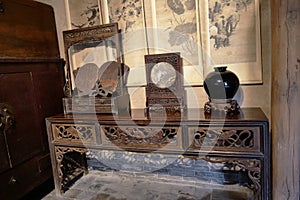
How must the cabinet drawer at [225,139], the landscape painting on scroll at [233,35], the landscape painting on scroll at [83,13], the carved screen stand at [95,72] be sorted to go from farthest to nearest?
the landscape painting on scroll at [83,13] → the carved screen stand at [95,72] → the landscape painting on scroll at [233,35] → the cabinet drawer at [225,139]

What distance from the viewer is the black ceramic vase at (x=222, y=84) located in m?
1.76

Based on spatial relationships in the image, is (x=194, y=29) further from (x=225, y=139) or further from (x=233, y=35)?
(x=225, y=139)

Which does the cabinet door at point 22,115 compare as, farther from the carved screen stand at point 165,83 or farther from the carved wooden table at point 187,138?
the carved screen stand at point 165,83

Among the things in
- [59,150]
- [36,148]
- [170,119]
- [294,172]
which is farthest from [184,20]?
[36,148]

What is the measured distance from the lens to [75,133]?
2.10 meters

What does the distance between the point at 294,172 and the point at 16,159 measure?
223 centimetres

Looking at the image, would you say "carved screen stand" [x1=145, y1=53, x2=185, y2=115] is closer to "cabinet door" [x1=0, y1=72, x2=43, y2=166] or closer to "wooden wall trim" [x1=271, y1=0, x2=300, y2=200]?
"wooden wall trim" [x1=271, y1=0, x2=300, y2=200]

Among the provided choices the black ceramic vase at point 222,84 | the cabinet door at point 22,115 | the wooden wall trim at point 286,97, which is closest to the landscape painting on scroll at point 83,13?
the cabinet door at point 22,115

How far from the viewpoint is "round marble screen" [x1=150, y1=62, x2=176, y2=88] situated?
2.04 m

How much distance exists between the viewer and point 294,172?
1.54 metres

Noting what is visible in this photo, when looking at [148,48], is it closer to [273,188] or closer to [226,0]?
[226,0]

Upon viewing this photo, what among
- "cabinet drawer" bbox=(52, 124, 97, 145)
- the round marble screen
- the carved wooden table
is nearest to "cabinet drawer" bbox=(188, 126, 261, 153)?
the carved wooden table

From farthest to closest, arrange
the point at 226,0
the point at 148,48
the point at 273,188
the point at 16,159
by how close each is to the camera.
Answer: the point at 148,48 → the point at 16,159 → the point at 226,0 → the point at 273,188

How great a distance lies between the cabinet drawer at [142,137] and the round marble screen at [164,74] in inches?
17.5
